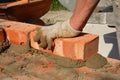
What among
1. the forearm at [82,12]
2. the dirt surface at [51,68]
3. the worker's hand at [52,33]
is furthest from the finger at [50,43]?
the forearm at [82,12]

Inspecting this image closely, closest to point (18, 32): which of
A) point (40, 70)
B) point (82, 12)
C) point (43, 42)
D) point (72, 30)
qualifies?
point (43, 42)

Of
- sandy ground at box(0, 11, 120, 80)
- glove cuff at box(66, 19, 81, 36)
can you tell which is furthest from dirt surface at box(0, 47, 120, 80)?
glove cuff at box(66, 19, 81, 36)

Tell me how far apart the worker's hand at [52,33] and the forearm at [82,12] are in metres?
0.05

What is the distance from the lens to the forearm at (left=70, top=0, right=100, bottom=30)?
2.04m

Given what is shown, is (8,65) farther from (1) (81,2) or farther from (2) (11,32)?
(1) (81,2)

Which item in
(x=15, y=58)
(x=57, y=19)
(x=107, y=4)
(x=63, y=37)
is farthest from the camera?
(x=57, y=19)

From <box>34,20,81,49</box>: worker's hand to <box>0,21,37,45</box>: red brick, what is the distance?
8.5 inches

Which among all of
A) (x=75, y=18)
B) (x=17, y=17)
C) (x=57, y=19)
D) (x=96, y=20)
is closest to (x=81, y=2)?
(x=75, y=18)

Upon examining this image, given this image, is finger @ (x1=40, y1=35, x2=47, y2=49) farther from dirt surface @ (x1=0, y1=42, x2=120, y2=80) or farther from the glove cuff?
the glove cuff

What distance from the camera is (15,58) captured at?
246 centimetres

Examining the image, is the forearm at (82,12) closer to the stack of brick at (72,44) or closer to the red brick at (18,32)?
the stack of brick at (72,44)

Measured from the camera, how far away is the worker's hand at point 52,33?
219cm

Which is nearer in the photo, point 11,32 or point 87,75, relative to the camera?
point 87,75

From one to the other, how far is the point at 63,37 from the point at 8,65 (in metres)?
0.61
